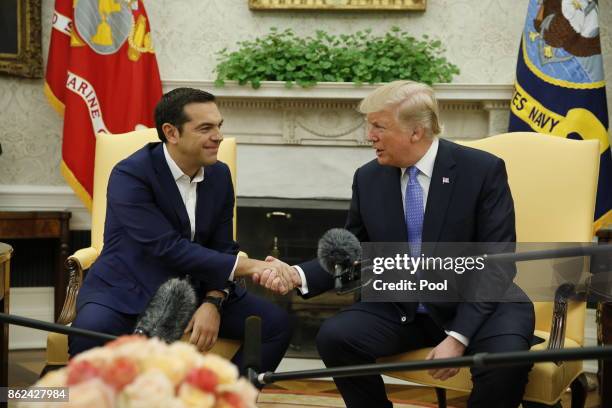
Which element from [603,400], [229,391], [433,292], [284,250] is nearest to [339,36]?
[284,250]

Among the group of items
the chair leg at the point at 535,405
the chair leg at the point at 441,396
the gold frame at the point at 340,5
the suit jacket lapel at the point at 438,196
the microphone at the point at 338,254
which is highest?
the gold frame at the point at 340,5

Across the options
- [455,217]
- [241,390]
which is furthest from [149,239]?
[241,390]

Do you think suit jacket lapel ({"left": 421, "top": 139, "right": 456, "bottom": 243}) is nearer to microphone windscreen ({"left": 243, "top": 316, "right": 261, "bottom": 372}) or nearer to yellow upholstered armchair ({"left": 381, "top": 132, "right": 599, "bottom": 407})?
yellow upholstered armchair ({"left": 381, "top": 132, "right": 599, "bottom": 407})

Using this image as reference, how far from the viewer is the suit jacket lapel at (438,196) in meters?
2.58

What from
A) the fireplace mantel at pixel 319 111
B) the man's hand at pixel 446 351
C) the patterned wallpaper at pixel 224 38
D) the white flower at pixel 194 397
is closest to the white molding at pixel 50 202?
the patterned wallpaper at pixel 224 38

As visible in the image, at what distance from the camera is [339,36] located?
4.70 meters

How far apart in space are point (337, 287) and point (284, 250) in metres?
2.15

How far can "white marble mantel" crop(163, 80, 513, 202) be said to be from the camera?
15.0ft

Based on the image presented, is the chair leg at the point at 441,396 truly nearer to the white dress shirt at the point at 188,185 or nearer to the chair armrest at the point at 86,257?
the white dress shirt at the point at 188,185

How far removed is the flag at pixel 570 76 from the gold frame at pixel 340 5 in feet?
2.42

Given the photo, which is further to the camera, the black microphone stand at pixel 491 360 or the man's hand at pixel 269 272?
the man's hand at pixel 269 272

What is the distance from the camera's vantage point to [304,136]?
15.2 ft

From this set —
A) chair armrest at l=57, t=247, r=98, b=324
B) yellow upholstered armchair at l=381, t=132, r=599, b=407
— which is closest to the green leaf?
yellow upholstered armchair at l=381, t=132, r=599, b=407

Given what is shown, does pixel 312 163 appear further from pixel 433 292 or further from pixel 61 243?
pixel 433 292
